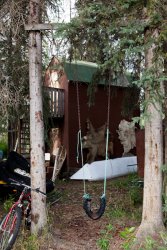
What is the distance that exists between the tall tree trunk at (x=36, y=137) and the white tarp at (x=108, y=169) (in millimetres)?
6003

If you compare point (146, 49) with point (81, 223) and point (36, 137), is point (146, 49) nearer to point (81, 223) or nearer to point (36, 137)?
point (36, 137)

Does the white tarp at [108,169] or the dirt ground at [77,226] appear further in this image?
the white tarp at [108,169]

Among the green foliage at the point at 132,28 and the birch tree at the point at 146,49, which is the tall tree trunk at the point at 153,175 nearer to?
the birch tree at the point at 146,49

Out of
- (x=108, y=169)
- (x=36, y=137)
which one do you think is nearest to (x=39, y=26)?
(x=36, y=137)

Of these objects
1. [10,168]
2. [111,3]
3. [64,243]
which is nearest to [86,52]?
[111,3]

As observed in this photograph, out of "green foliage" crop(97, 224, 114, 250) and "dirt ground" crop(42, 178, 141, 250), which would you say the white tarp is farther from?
"green foliage" crop(97, 224, 114, 250)

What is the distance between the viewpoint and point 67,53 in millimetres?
7574

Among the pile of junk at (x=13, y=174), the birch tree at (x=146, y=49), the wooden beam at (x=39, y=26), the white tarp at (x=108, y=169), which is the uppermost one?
the wooden beam at (x=39, y=26)

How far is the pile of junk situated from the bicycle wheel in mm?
1556

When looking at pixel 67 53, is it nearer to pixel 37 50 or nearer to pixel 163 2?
pixel 37 50

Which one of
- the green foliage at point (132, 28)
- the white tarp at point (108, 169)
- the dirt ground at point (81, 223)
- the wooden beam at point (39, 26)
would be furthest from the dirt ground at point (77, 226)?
the wooden beam at point (39, 26)

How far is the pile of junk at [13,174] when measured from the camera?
7.45m

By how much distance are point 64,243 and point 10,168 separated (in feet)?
7.23

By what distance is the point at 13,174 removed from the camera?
24.8ft
